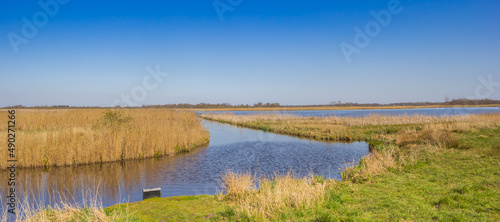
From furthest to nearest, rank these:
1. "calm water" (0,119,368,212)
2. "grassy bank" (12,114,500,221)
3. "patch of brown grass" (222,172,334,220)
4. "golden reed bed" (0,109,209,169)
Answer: "golden reed bed" (0,109,209,169)
"calm water" (0,119,368,212)
"patch of brown grass" (222,172,334,220)
"grassy bank" (12,114,500,221)

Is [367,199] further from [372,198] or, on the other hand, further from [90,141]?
[90,141]

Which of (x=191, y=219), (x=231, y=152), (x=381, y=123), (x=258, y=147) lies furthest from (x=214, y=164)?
(x=381, y=123)

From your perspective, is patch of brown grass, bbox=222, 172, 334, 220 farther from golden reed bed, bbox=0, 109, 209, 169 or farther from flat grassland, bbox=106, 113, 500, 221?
golden reed bed, bbox=0, 109, 209, 169

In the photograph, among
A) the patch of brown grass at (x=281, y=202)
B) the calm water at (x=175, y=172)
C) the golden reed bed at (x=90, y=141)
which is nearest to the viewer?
the patch of brown grass at (x=281, y=202)

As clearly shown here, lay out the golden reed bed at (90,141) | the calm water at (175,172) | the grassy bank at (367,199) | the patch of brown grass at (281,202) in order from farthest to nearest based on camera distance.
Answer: the golden reed bed at (90,141), the calm water at (175,172), the patch of brown grass at (281,202), the grassy bank at (367,199)

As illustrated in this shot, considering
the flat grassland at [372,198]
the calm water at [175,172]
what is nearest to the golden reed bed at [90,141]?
the calm water at [175,172]

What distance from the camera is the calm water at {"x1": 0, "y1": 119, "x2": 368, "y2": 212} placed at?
427 inches

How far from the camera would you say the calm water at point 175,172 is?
427 inches

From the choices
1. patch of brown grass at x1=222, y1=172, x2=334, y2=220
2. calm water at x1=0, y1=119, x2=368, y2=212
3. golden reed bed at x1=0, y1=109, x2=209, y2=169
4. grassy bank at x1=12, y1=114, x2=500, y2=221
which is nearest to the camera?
grassy bank at x1=12, y1=114, x2=500, y2=221

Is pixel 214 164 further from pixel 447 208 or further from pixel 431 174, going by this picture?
pixel 447 208

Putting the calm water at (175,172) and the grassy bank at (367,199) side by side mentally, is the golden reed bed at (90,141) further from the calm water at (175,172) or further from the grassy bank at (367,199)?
the grassy bank at (367,199)

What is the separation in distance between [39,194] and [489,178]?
14994 millimetres

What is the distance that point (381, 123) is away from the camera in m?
34.0

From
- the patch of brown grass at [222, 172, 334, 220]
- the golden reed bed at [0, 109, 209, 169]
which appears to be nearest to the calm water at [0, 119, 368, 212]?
the golden reed bed at [0, 109, 209, 169]
